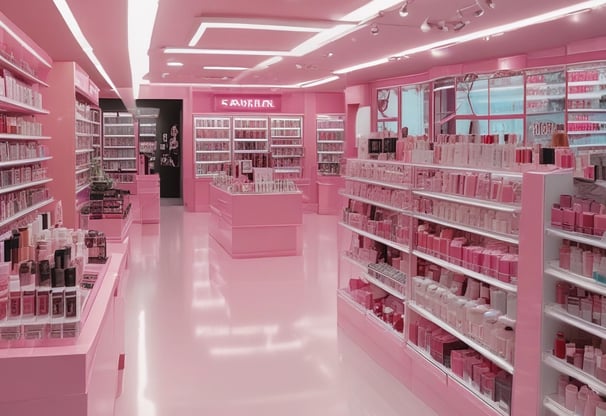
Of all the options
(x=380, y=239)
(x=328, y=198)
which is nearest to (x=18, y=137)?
(x=380, y=239)

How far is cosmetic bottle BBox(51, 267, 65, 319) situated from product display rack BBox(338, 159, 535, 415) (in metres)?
2.18

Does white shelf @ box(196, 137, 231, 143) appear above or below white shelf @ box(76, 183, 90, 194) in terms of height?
above

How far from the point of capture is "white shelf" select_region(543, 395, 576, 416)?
301cm

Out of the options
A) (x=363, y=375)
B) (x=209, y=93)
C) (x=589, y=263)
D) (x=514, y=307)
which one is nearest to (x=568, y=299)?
(x=589, y=263)

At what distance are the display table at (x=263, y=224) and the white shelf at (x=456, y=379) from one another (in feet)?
17.4

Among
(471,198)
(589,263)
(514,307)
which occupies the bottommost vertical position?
(514,307)

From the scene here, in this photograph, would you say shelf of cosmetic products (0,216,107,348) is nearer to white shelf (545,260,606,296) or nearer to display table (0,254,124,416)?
display table (0,254,124,416)

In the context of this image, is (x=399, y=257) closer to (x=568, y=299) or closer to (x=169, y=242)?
(x=568, y=299)

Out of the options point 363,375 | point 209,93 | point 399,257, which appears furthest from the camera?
point 209,93

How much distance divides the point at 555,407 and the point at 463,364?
2.92ft

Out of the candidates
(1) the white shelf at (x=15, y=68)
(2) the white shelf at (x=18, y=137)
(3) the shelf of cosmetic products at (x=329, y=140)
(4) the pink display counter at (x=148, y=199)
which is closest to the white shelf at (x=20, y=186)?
(2) the white shelf at (x=18, y=137)

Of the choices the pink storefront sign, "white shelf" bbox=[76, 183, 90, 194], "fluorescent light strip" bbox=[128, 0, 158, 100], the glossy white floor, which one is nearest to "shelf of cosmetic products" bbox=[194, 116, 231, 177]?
the pink storefront sign

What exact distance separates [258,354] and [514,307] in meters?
2.43

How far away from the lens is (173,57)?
10.3m
